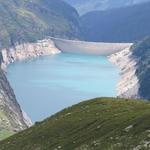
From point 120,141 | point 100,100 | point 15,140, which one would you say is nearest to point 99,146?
point 120,141

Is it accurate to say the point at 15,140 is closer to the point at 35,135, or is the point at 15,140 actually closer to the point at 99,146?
the point at 35,135

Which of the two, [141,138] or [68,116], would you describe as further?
[68,116]

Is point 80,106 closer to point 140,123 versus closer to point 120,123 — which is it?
point 120,123

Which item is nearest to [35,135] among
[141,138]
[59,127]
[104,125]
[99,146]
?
[59,127]

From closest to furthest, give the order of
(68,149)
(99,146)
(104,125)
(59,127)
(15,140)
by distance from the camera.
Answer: (99,146), (68,149), (104,125), (59,127), (15,140)

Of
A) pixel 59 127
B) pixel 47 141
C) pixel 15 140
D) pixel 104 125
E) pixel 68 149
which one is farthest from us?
pixel 15 140

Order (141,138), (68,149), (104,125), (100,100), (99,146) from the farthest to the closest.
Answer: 1. (100,100)
2. (104,125)
3. (68,149)
4. (99,146)
5. (141,138)
